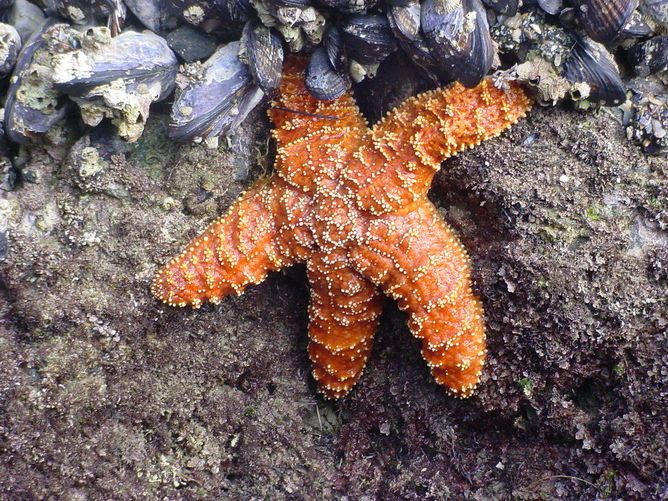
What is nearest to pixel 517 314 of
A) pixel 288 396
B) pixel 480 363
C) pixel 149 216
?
pixel 480 363

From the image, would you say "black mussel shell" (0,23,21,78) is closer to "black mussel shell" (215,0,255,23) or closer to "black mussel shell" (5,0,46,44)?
"black mussel shell" (5,0,46,44)

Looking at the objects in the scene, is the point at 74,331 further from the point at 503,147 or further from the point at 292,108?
the point at 503,147

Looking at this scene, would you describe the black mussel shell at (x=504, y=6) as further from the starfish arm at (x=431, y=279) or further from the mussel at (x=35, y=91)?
the mussel at (x=35, y=91)

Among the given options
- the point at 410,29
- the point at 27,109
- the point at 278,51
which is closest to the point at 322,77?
the point at 278,51

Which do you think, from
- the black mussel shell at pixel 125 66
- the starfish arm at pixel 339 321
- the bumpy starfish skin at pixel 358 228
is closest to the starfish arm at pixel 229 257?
the bumpy starfish skin at pixel 358 228

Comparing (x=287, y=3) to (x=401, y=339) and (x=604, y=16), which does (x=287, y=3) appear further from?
(x=401, y=339)

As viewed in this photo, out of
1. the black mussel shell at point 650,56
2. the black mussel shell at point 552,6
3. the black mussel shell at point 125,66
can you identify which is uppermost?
the black mussel shell at point 552,6

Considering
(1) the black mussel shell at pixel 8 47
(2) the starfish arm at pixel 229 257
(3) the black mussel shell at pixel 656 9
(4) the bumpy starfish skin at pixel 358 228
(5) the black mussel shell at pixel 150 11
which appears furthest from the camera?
(2) the starfish arm at pixel 229 257

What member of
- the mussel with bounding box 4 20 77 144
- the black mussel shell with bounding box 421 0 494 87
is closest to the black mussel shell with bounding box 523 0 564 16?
the black mussel shell with bounding box 421 0 494 87
